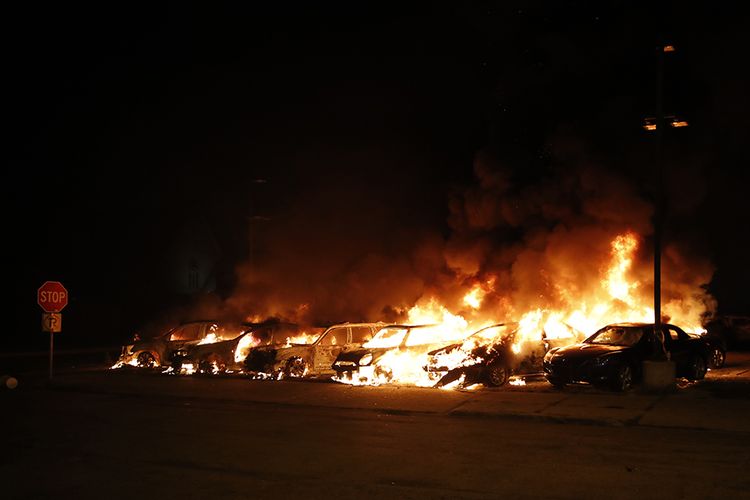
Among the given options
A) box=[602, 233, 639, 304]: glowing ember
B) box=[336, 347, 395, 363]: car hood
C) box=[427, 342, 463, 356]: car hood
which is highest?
box=[602, 233, 639, 304]: glowing ember

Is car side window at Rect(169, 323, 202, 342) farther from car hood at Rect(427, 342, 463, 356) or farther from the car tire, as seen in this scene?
the car tire

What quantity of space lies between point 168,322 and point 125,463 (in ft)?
93.4

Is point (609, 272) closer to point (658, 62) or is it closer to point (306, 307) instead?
point (658, 62)

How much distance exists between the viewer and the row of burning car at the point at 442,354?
50.8 feet

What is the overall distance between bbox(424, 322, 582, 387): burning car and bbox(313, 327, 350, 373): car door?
3302mm

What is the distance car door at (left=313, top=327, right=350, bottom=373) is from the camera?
63.1 feet

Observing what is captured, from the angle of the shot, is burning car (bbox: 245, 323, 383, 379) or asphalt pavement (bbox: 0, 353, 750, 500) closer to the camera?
asphalt pavement (bbox: 0, 353, 750, 500)

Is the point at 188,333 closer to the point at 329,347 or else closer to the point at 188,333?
the point at 188,333

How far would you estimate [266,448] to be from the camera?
9.94 meters

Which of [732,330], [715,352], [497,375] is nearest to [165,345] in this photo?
[497,375]

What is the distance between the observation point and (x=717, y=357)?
1888cm

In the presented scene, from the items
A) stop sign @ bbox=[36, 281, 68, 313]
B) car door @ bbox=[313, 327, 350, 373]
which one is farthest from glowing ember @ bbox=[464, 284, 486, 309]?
stop sign @ bbox=[36, 281, 68, 313]

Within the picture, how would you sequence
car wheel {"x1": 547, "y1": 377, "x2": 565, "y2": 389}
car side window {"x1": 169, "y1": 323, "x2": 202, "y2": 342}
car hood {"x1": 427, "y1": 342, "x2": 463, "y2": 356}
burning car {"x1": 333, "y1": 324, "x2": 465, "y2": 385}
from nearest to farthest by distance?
1. car wheel {"x1": 547, "y1": 377, "x2": 565, "y2": 389}
2. car hood {"x1": 427, "y1": 342, "x2": 463, "y2": 356}
3. burning car {"x1": 333, "y1": 324, "x2": 465, "y2": 385}
4. car side window {"x1": 169, "y1": 323, "x2": 202, "y2": 342}

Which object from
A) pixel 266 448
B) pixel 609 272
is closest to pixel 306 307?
pixel 609 272
